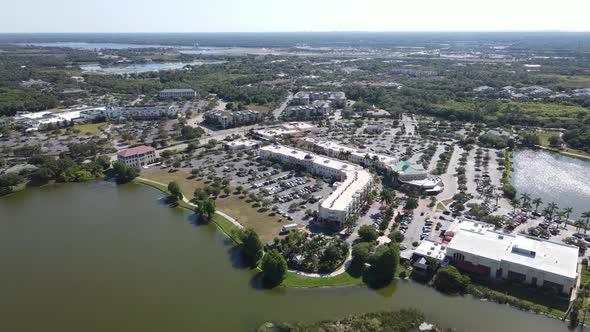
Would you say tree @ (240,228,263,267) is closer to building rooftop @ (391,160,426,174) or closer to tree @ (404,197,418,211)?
tree @ (404,197,418,211)

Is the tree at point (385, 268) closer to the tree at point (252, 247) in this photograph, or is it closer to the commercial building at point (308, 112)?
the tree at point (252, 247)

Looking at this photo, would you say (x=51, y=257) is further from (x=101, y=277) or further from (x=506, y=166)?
(x=506, y=166)

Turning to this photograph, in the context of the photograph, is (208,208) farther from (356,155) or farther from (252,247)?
(356,155)

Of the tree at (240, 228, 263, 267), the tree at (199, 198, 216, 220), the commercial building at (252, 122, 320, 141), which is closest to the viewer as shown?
the tree at (240, 228, 263, 267)

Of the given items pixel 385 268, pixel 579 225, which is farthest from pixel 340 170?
pixel 579 225

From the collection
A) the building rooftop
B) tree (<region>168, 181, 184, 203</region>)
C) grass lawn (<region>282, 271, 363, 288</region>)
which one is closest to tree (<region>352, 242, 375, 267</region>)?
grass lawn (<region>282, 271, 363, 288</region>)
